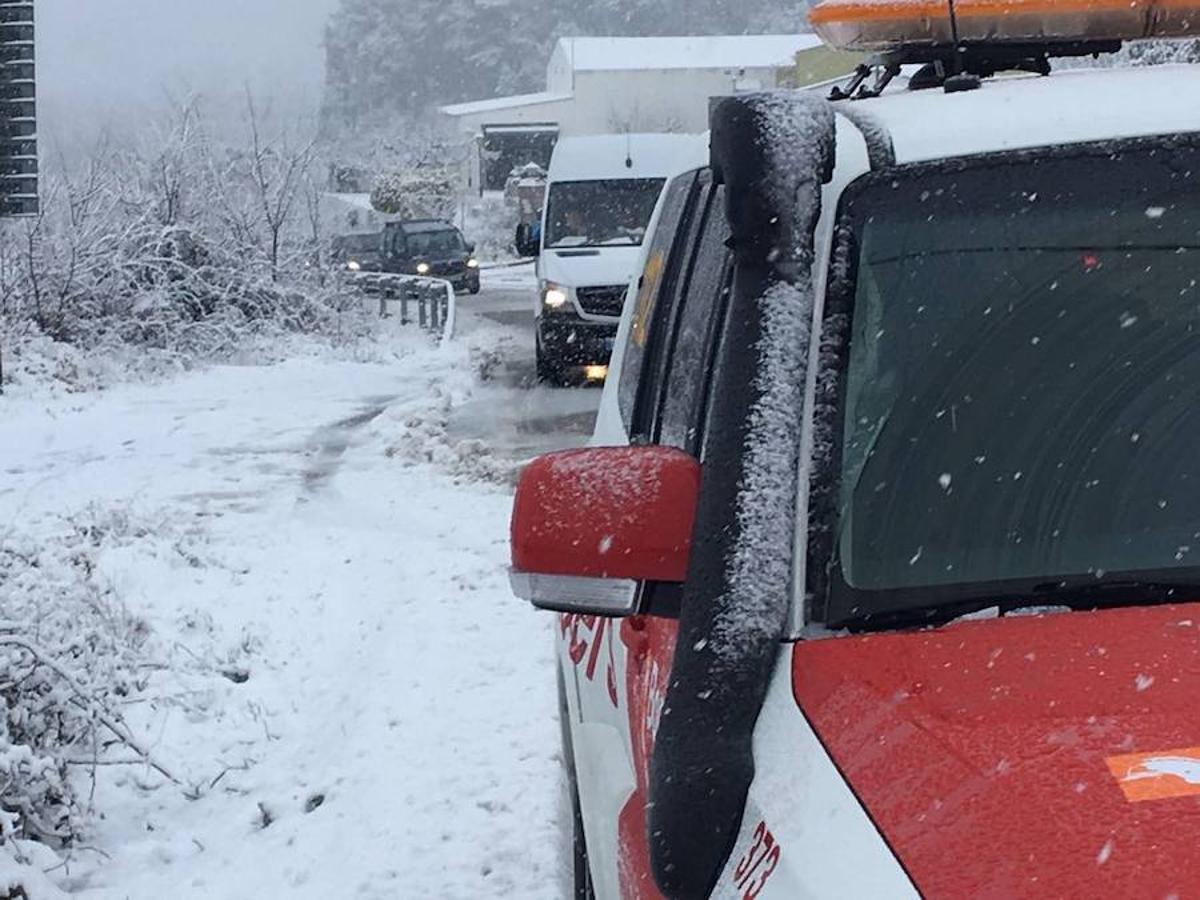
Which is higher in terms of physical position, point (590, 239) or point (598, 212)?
point (598, 212)

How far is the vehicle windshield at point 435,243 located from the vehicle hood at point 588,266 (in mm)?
16688

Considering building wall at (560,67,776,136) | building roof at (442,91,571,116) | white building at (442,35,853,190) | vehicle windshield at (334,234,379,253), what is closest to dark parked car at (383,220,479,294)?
vehicle windshield at (334,234,379,253)

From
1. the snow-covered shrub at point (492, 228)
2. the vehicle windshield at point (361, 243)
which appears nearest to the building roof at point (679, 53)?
the snow-covered shrub at point (492, 228)

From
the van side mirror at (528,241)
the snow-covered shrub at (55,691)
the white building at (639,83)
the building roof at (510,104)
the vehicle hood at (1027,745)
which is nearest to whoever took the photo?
the vehicle hood at (1027,745)

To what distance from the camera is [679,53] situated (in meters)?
81.0

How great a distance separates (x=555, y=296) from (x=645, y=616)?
13785mm

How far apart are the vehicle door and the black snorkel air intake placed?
16 cm

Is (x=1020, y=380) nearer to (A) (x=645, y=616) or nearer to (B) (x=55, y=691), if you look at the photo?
(A) (x=645, y=616)

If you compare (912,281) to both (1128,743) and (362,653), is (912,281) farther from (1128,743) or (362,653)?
(362,653)

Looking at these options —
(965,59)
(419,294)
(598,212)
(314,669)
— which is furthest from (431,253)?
(965,59)

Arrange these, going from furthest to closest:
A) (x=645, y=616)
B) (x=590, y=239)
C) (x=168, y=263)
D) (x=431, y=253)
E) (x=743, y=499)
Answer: (x=431, y=253) → (x=168, y=263) → (x=590, y=239) → (x=645, y=616) → (x=743, y=499)

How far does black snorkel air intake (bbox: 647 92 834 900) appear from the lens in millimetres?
1710

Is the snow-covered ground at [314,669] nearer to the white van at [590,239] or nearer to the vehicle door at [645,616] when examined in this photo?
the vehicle door at [645,616]

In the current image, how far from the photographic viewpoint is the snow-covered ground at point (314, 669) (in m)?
4.61
